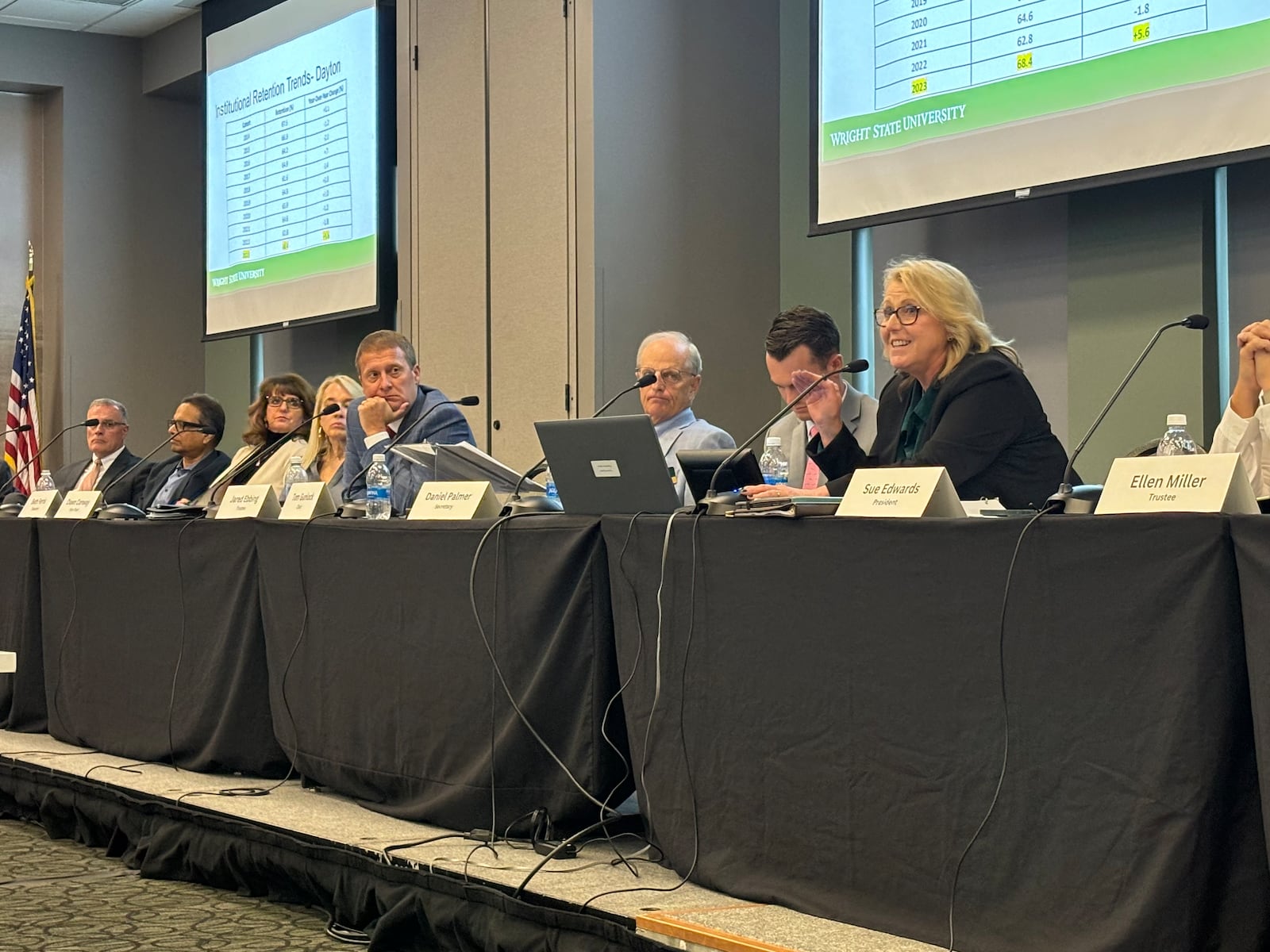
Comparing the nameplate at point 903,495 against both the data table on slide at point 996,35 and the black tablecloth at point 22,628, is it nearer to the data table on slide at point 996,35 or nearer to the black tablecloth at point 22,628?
the data table on slide at point 996,35

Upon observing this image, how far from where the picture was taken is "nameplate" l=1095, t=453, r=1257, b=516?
1.63 m

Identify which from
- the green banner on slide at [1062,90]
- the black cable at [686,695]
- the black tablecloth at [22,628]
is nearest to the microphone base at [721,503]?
the black cable at [686,695]

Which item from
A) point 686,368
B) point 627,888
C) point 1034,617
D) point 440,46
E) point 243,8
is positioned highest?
point 243,8

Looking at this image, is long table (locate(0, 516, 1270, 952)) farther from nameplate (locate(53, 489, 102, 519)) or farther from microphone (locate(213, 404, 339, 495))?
nameplate (locate(53, 489, 102, 519))

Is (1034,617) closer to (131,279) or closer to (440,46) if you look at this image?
(440,46)

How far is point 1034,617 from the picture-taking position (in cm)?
175

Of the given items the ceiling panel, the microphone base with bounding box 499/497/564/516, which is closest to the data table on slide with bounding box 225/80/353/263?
the ceiling panel

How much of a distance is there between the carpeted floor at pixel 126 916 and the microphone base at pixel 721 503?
2.97 feet

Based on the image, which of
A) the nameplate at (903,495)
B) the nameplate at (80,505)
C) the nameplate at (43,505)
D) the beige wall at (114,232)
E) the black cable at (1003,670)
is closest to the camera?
the black cable at (1003,670)

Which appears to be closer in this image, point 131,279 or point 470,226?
point 470,226

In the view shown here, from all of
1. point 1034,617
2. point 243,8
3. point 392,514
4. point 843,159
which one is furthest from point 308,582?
point 243,8

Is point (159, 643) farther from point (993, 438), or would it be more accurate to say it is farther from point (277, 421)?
point (993, 438)

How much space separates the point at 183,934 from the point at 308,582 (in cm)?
71

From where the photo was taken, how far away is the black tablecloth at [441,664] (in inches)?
96.0
